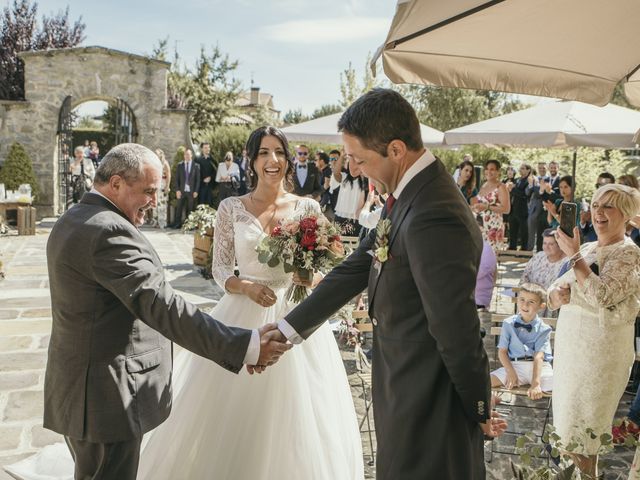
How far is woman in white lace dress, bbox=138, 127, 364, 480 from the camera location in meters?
3.44

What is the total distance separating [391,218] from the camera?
237 centimetres

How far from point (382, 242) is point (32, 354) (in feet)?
16.9

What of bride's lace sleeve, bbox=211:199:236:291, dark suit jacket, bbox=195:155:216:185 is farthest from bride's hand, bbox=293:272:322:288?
dark suit jacket, bbox=195:155:216:185

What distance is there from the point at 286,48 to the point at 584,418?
37306 millimetres

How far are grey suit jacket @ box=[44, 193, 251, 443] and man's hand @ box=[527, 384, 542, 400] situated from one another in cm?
304

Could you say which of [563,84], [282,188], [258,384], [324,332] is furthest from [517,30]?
[258,384]

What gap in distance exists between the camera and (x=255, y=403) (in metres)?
3.58

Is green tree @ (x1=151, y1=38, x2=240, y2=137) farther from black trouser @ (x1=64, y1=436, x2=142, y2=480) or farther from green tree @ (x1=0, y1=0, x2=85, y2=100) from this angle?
black trouser @ (x1=64, y1=436, x2=142, y2=480)

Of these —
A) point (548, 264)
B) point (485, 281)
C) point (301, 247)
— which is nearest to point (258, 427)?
point (301, 247)

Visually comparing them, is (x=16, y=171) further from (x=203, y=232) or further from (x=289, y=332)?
(x=289, y=332)

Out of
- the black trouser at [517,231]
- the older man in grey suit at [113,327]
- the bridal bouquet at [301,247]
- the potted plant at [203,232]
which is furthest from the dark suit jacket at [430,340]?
the black trouser at [517,231]

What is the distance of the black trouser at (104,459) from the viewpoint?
8.41ft

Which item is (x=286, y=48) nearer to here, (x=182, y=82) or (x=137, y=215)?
(x=182, y=82)

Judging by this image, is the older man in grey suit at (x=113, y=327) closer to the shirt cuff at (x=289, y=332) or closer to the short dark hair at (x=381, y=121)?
the shirt cuff at (x=289, y=332)
